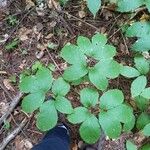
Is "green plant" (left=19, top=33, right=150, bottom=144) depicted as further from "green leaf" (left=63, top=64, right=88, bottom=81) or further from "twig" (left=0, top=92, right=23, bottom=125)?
"twig" (left=0, top=92, right=23, bottom=125)

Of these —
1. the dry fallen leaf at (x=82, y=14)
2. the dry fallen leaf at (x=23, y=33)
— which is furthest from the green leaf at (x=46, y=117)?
the dry fallen leaf at (x=82, y=14)

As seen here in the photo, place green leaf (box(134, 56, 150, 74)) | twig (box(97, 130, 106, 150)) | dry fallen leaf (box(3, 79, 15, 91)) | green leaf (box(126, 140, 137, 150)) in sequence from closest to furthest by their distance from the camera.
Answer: green leaf (box(134, 56, 150, 74)) < green leaf (box(126, 140, 137, 150)) < twig (box(97, 130, 106, 150)) < dry fallen leaf (box(3, 79, 15, 91))

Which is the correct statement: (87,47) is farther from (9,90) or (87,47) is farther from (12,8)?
(12,8)

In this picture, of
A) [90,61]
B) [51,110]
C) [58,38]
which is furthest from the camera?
[58,38]

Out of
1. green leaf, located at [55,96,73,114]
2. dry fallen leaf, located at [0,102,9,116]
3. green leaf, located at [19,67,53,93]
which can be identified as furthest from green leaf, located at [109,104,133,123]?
dry fallen leaf, located at [0,102,9,116]

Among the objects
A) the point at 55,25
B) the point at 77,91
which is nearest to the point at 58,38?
the point at 55,25
